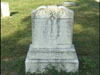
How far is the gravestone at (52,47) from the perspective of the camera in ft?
13.3

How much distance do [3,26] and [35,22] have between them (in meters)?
5.05

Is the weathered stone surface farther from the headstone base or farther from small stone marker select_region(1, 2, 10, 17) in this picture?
small stone marker select_region(1, 2, 10, 17)

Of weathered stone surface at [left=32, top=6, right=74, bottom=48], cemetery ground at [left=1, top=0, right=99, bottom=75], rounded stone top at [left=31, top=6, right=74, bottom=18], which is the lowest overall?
cemetery ground at [left=1, top=0, right=99, bottom=75]

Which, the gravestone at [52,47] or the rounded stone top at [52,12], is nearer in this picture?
the rounded stone top at [52,12]

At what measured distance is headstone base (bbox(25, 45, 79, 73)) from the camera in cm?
412

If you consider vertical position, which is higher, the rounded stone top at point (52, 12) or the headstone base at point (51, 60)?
the rounded stone top at point (52, 12)

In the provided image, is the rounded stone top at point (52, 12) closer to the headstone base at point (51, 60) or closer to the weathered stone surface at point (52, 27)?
the weathered stone surface at point (52, 27)

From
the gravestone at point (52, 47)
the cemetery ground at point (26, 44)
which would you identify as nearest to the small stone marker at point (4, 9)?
the cemetery ground at point (26, 44)

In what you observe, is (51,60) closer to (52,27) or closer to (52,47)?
(52,47)

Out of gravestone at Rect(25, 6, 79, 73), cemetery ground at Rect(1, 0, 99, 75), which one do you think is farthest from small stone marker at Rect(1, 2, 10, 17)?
gravestone at Rect(25, 6, 79, 73)

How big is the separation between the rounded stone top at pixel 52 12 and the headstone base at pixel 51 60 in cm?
80

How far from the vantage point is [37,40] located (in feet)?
13.6

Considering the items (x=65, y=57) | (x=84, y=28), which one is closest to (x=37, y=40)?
(x=65, y=57)

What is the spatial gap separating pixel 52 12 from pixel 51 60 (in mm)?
1121
